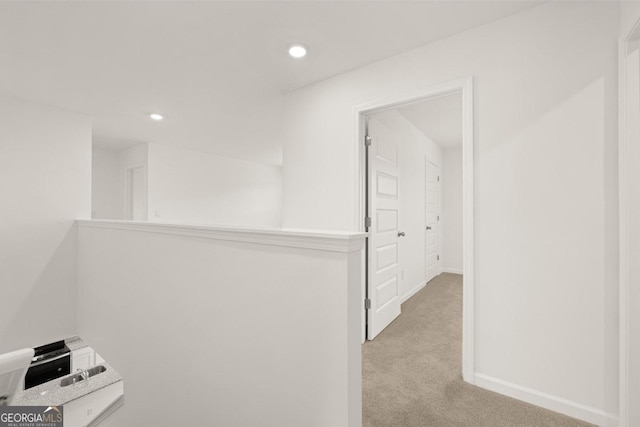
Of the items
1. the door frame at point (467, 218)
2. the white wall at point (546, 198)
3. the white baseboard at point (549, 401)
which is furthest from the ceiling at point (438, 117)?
the white baseboard at point (549, 401)

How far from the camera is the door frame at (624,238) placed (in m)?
1.33

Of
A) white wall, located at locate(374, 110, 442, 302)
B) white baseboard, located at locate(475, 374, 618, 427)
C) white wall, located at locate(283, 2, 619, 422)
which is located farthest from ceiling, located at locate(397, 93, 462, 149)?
white baseboard, located at locate(475, 374, 618, 427)

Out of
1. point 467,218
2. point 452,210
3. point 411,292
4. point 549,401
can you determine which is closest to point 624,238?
point 467,218

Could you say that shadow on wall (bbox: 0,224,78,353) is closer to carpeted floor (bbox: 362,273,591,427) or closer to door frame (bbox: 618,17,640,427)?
carpeted floor (bbox: 362,273,591,427)

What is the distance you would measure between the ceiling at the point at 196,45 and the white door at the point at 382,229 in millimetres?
770

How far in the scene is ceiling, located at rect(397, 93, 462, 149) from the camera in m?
3.28

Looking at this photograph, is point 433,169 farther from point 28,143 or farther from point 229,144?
point 28,143

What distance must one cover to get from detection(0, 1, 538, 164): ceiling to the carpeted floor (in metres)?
2.42

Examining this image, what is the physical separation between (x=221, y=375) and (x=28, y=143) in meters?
3.66

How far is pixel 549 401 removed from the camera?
159 cm

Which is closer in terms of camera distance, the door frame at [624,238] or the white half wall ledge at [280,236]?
the white half wall ledge at [280,236]

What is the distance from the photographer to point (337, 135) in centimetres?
249

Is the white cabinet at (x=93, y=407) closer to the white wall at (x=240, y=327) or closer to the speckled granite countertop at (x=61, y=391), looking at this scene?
the speckled granite countertop at (x=61, y=391)

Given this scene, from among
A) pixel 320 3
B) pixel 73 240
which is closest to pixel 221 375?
pixel 320 3
